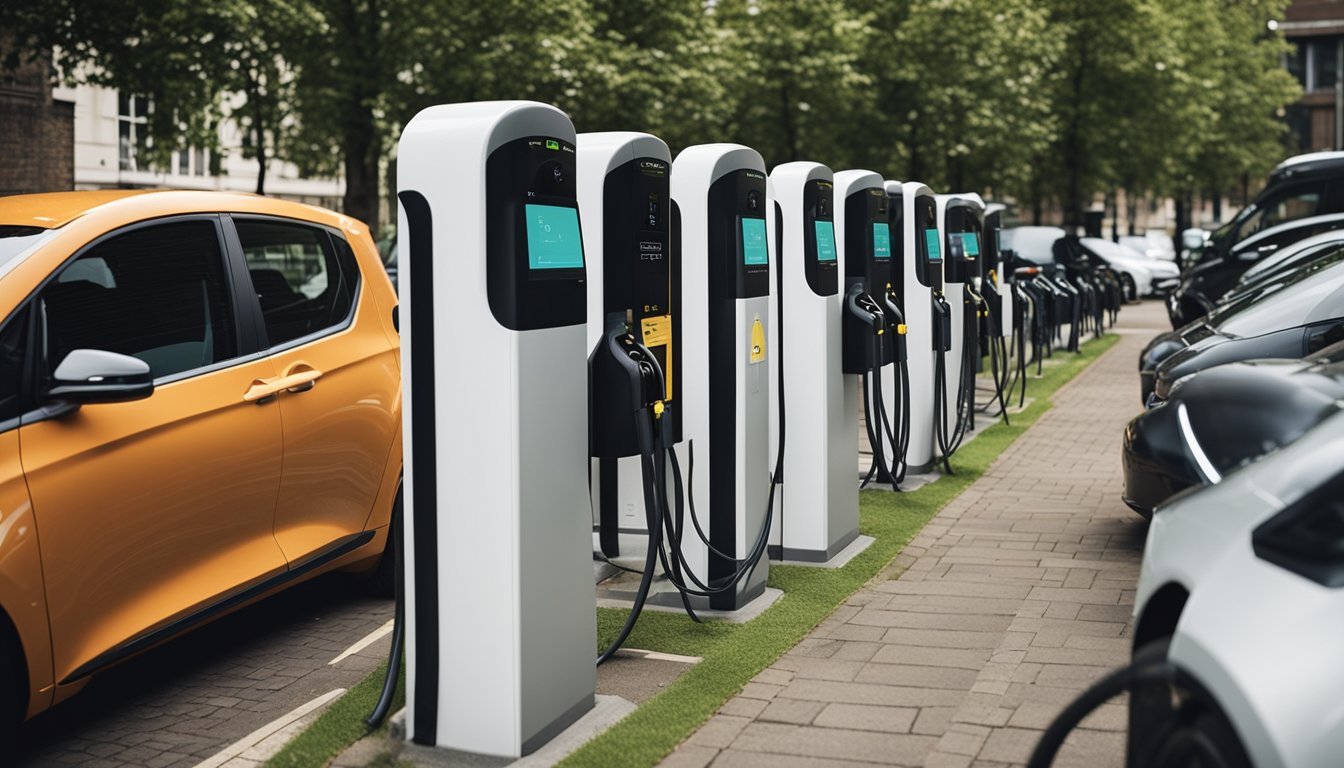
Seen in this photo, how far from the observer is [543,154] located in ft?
14.2

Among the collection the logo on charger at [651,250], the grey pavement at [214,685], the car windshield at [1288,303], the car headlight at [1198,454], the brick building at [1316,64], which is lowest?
the grey pavement at [214,685]

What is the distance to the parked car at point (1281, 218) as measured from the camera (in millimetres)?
17594

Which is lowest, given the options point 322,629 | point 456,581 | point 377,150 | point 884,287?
point 322,629

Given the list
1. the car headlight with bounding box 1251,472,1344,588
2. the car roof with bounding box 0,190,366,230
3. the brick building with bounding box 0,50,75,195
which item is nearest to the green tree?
the brick building with bounding box 0,50,75,195

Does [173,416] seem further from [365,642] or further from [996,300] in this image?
[996,300]

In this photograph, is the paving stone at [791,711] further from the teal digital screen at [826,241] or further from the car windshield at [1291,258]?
the car windshield at [1291,258]

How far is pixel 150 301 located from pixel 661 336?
184cm

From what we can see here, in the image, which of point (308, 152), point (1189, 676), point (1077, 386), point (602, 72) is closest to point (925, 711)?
point (1189, 676)

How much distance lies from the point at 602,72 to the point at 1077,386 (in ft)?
40.0

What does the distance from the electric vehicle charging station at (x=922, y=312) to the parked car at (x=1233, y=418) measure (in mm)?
6186

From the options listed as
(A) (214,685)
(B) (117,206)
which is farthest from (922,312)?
(B) (117,206)

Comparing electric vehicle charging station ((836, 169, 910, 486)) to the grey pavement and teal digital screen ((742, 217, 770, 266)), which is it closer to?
teal digital screen ((742, 217, 770, 266))

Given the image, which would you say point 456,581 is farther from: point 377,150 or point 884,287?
point 377,150

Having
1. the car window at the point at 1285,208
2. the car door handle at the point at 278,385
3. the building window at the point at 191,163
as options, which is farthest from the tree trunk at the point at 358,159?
the building window at the point at 191,163
